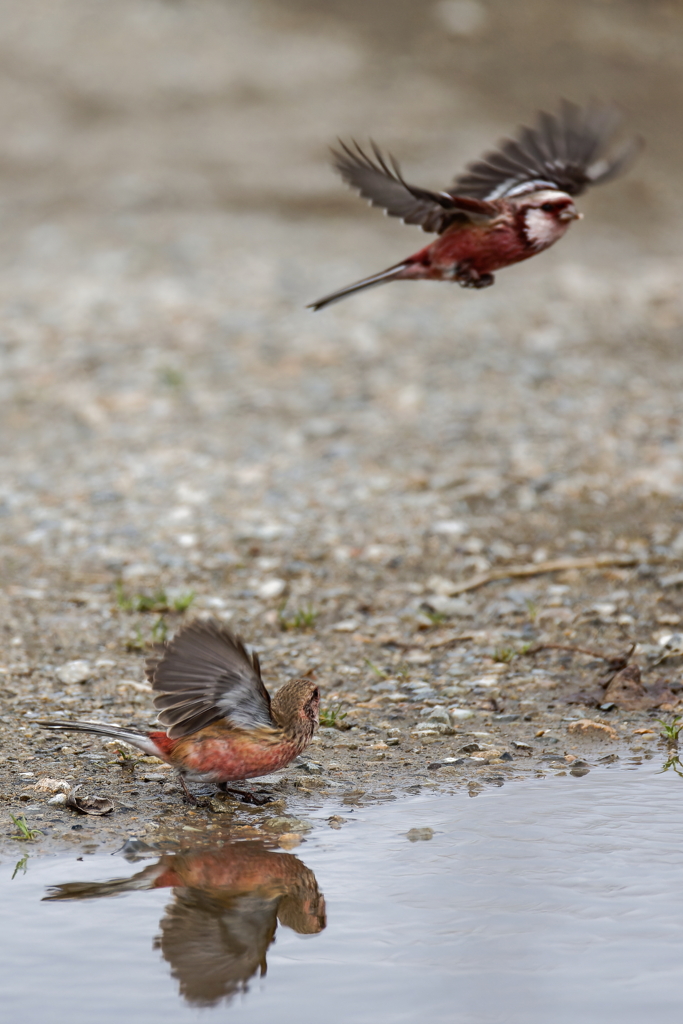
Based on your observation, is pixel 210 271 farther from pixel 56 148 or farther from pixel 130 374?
pixel 56 148

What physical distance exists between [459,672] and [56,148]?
38.8 ft

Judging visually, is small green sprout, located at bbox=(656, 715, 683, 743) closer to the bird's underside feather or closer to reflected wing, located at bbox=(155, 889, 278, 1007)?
the bird's underside feather

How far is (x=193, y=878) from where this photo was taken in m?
3.77

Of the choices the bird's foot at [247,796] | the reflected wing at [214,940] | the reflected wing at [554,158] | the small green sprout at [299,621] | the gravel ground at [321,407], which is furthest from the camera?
the small green sprout at [299,621]

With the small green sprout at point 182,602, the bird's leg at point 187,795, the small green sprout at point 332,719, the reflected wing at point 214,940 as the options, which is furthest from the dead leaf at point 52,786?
the small green sprout at point 182,602

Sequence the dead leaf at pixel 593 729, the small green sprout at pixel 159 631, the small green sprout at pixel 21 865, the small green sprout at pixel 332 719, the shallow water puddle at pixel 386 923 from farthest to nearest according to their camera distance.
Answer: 1. the small green sprout at pixel 159 631
2. the small green sprout at pixel 332 719
3. the dead leaf at pixel 593 729
4. the small green sprout at pixel 21 865
5. the shallow water puddle at pixel 386 923

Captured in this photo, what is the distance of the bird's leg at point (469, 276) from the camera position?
433cm

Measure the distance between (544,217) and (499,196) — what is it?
50 cm

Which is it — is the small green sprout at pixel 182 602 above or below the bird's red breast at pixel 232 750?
above

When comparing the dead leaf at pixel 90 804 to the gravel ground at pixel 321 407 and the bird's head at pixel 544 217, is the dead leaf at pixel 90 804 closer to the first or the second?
the gravel ground at pixel 321 407

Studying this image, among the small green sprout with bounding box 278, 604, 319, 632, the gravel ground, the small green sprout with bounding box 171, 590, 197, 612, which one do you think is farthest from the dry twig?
the small green sprout with bounding box 171, 590, 197, 612

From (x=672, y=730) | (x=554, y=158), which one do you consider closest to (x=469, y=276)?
(x=554, y=158)

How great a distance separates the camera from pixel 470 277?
14.3ft

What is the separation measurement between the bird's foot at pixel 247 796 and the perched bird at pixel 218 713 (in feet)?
0.51
